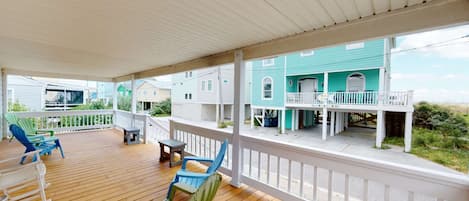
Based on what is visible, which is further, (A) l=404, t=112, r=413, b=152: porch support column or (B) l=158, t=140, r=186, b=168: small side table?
(B) l=158, t=140, r=186, b=168: small side table

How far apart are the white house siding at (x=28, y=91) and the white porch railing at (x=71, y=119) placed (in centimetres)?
335

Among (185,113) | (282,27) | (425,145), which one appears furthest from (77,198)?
(185,113)

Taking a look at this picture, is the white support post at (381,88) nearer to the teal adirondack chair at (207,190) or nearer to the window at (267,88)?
the teal adirondack chair at (207,190)

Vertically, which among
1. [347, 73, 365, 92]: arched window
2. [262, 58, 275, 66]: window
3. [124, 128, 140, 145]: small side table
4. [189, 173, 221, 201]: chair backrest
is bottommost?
[124, 128, 140, 145]: small side table

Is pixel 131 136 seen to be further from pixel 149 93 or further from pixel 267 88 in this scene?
pixel 149 93

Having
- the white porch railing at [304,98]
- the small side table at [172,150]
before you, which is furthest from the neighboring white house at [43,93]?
the white porch railing at [304,98]

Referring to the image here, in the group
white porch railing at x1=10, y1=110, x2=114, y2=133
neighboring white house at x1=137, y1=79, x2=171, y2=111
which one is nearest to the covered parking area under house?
white porch railing at x1=10, y1=110, x2=114, y2=133

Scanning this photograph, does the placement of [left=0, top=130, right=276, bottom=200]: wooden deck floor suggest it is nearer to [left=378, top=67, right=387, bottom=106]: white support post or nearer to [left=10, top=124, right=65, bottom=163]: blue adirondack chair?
[left=10, top=124, right=65, bottom=163]: blue adirondack chair

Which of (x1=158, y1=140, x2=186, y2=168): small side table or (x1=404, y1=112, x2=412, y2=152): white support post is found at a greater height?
(x1=404, y1=112, x2=412, y2=152): white support post

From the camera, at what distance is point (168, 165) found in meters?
3.96

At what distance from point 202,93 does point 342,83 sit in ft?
35.0

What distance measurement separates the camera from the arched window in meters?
4.94

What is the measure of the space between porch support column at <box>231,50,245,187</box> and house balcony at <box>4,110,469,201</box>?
2 cm

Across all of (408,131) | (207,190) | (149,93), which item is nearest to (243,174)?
(207,190)
